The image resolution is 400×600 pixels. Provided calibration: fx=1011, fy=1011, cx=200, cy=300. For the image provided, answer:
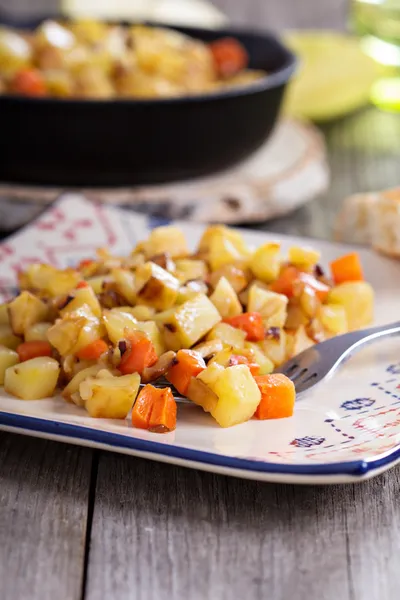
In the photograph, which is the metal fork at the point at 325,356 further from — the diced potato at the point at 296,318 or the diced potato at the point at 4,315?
the diced potato at the point at 4,315

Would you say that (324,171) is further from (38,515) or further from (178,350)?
(38,515)

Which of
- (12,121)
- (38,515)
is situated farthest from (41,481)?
(12,121)

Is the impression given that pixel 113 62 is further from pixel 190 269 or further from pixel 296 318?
pixel 296 318

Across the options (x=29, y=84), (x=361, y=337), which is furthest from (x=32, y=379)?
(x=29, y=84)

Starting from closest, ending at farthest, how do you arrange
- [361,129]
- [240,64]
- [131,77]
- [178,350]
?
[178,350]
[131,77]
[240,64]
[361,129]

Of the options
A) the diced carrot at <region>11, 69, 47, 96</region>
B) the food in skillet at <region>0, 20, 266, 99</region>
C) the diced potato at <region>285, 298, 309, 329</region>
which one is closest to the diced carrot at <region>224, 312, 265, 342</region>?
the diced potato at <region>285, 298, 309, 329</region>

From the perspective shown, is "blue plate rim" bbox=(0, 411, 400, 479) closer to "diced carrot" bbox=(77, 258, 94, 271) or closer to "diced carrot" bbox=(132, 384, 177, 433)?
"diced carrot" bbox=(132, 384, 177, 433)
